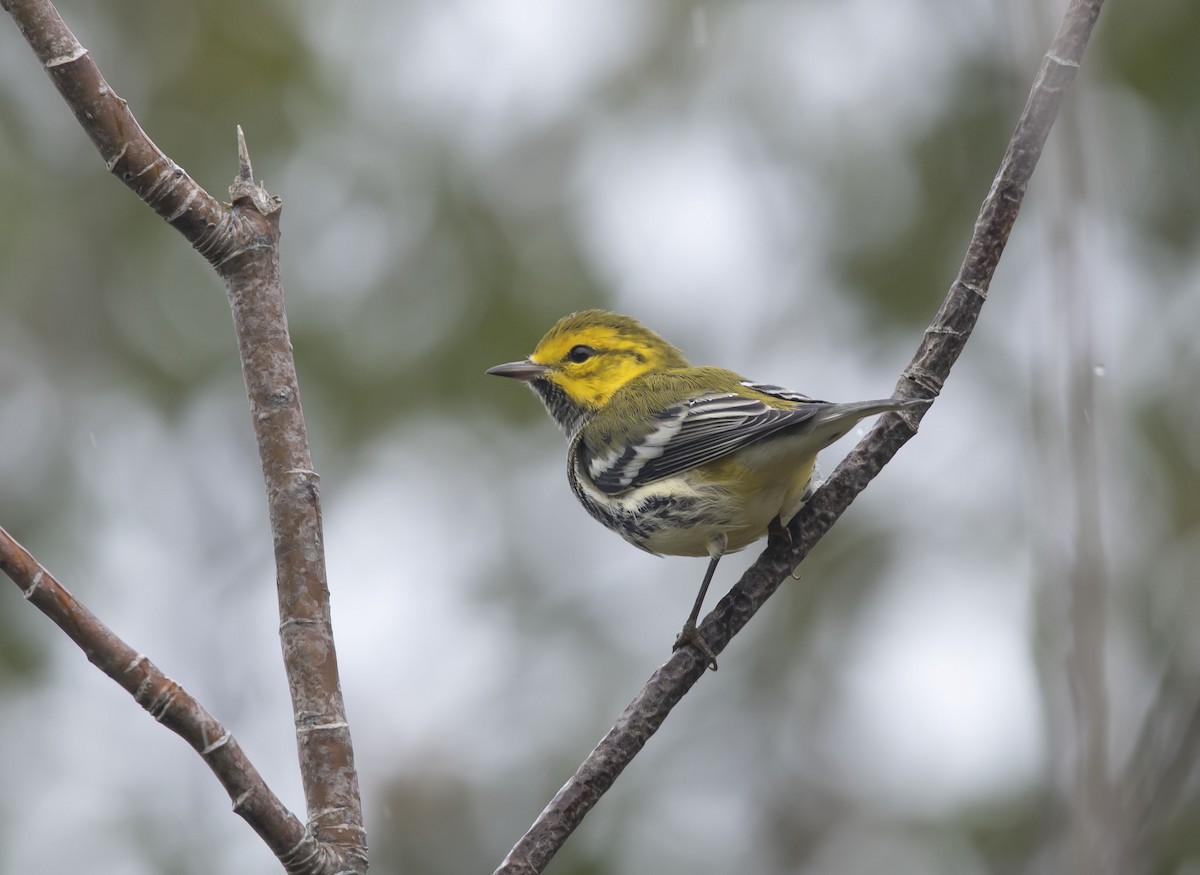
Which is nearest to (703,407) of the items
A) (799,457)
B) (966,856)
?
(799,457)

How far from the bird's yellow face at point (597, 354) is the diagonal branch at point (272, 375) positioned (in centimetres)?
256

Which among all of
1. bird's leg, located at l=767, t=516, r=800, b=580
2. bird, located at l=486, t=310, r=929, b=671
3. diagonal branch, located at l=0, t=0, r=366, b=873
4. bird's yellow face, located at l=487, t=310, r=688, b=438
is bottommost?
diagonal branch, located at l=0, t=0, r=366, b=873

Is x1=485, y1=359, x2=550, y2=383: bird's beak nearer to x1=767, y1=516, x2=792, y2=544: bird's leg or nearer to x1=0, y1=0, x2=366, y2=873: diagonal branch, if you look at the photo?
x1=767, y1=516, x2=792, y2=544: bird's leg

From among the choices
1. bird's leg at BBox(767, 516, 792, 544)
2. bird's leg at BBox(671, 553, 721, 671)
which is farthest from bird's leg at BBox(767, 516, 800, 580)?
bird's leg at BBox(671, 553, 721, 671)

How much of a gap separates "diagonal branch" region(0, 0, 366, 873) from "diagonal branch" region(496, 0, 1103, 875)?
423 mm

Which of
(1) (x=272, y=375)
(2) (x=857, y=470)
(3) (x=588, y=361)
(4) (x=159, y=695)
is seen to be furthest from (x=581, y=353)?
(4) (x=159, y=695)

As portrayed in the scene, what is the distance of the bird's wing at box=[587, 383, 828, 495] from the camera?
3.98 m

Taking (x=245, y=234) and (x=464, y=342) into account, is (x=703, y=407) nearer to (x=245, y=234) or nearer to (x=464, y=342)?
(x=245, y=234)

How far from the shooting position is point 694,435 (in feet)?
14.3

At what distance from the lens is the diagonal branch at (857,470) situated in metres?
2.54

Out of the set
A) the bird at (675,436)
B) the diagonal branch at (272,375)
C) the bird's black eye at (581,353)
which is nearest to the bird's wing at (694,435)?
the bird at (675,436)

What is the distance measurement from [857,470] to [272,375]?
56.6 inches

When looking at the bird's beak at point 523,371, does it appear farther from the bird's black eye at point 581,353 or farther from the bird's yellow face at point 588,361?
the bird's black eye at point 581,353

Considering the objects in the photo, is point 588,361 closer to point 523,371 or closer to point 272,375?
point 523,371
